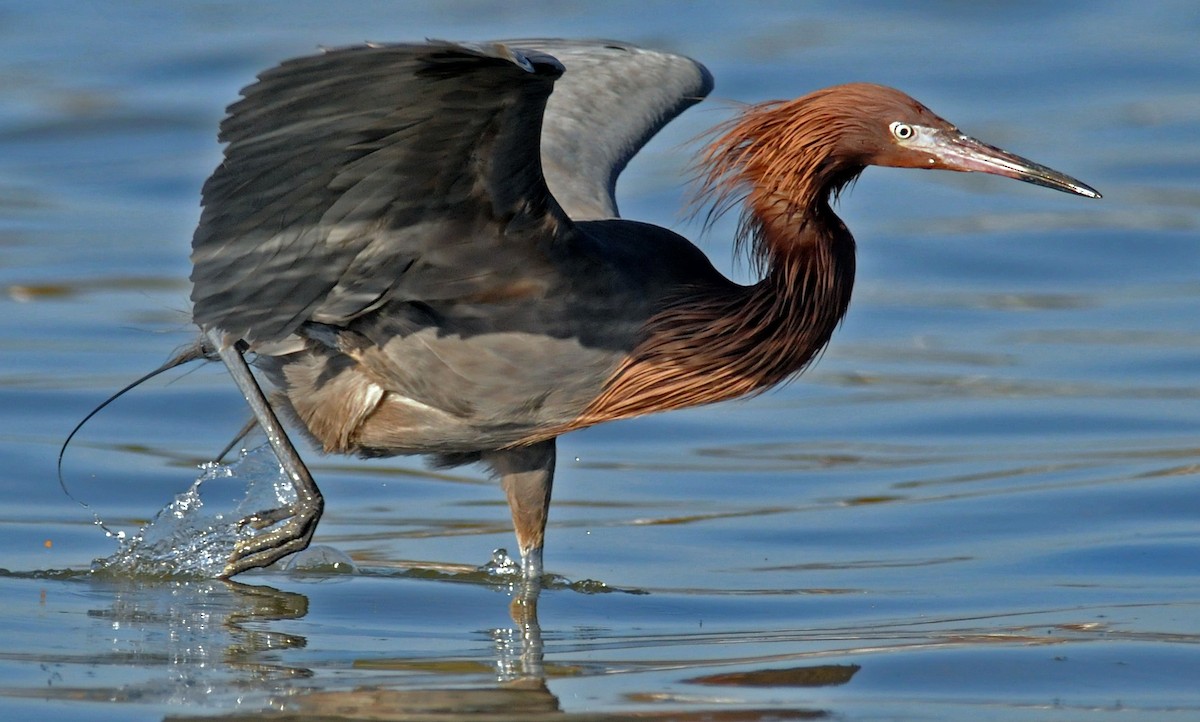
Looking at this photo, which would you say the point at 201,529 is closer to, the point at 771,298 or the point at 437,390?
the point at 437,390

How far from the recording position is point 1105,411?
921cm

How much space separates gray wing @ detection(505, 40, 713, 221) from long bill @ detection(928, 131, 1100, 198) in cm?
152

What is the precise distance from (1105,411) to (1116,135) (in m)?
6.70

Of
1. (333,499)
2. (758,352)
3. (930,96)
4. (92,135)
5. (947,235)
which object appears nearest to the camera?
(758,352)

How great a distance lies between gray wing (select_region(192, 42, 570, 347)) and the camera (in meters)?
5.32

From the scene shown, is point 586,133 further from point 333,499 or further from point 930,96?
point 930,96

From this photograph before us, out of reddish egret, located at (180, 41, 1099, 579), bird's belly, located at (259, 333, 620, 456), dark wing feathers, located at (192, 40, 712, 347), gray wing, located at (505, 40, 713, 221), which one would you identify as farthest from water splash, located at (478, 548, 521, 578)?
gray wing, located at (505, 40, 713, 221)

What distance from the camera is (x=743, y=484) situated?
8.30m

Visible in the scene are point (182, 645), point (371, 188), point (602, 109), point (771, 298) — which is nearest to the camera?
point (182, 645)

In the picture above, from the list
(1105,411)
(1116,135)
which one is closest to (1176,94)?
(1116,135)

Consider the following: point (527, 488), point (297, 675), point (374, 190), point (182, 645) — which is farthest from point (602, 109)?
point (297, 675)

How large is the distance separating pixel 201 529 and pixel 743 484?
2.38 meters

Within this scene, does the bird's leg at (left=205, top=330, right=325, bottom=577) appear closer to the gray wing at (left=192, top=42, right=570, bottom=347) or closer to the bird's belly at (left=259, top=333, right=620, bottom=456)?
the bird's belly at (left=259, top=333, right=620, bottom=456)

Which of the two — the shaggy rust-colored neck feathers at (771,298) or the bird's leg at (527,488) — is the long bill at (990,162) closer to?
the shaggy rust-colored neck feathers at (771,298)
